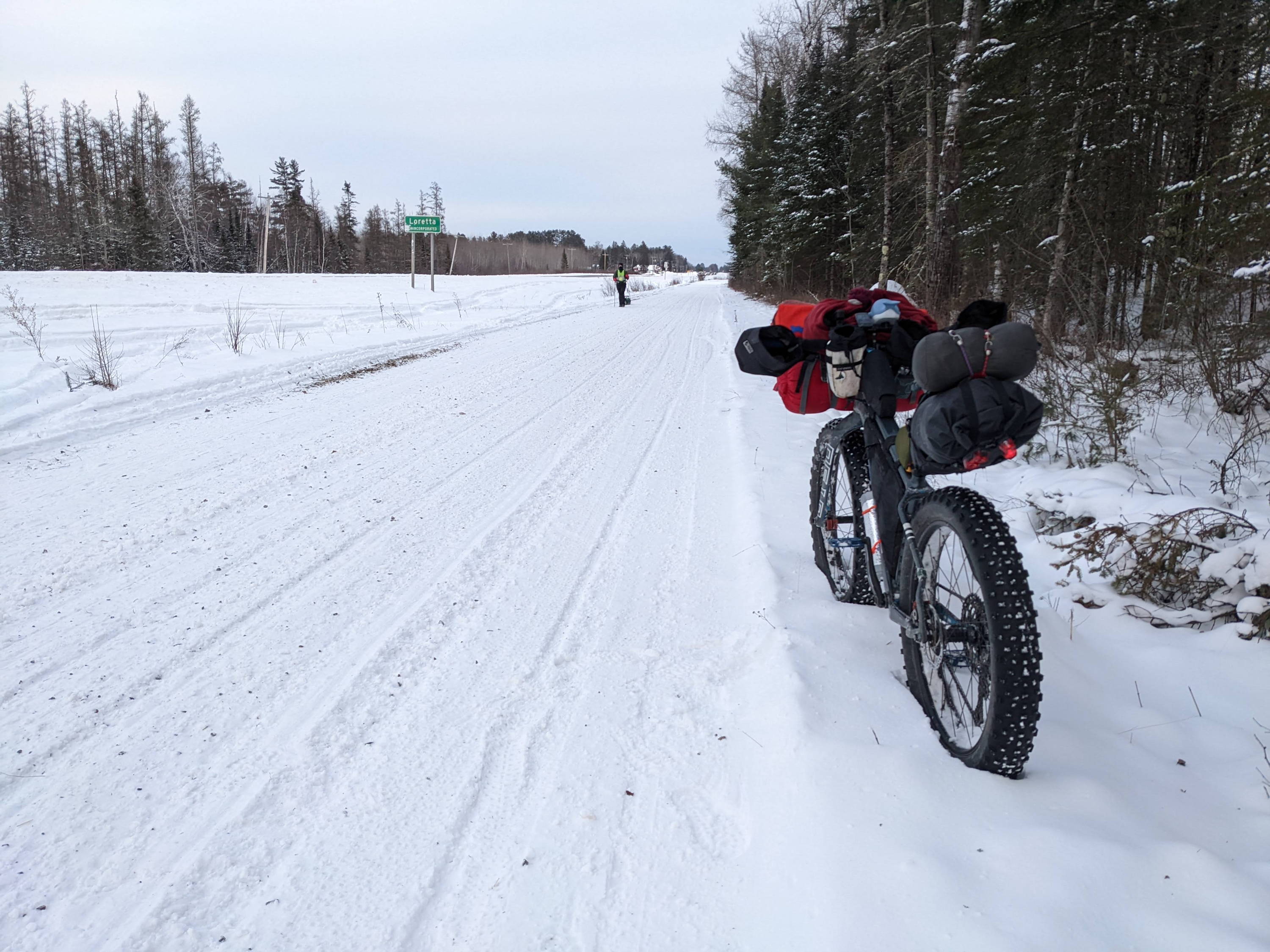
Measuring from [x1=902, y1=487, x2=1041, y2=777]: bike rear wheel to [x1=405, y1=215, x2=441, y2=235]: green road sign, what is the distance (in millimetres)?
26273

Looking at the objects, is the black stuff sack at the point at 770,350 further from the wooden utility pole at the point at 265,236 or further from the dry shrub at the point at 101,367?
the wooden utility pole at the point at 265,236

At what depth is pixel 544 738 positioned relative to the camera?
84.1 inches

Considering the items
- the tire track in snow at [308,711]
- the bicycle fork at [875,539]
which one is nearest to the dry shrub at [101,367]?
the tire track in snow at [308,711]

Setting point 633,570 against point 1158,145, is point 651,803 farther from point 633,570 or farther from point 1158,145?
point 1158,145

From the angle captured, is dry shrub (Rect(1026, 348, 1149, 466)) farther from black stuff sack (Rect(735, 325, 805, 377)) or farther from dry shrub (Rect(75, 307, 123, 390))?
dry shrub (Rect(75, 307, 123, 390))

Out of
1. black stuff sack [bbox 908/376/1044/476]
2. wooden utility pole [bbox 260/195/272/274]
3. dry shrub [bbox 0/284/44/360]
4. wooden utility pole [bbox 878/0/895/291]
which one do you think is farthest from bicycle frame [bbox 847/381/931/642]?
wooden utility pole [bbox 260/195/272/274]

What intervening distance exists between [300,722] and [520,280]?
43.8m

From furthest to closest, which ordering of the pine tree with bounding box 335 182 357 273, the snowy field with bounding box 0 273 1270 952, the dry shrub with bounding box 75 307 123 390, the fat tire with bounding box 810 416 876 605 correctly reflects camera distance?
the pine tree with bounding box 335 182 357 273, the dry shrub with bounding box 75 307 123 390, the fat tire with bounding box 810 416 876 605, the snowy field with bounding box 0 273 1270 952

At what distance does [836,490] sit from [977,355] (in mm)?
1332

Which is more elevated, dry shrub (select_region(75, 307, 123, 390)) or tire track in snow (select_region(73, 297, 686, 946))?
dry shrub (select_region(75, 307, 123, 390))

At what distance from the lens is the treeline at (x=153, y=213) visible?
4584cm

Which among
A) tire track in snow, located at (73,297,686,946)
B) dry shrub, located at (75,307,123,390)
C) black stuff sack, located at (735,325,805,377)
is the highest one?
black stuff sack, located at (735,325,805,377)

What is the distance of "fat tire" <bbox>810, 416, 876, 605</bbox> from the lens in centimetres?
273

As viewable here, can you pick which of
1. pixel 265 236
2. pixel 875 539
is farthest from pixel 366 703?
pixel 265 236
